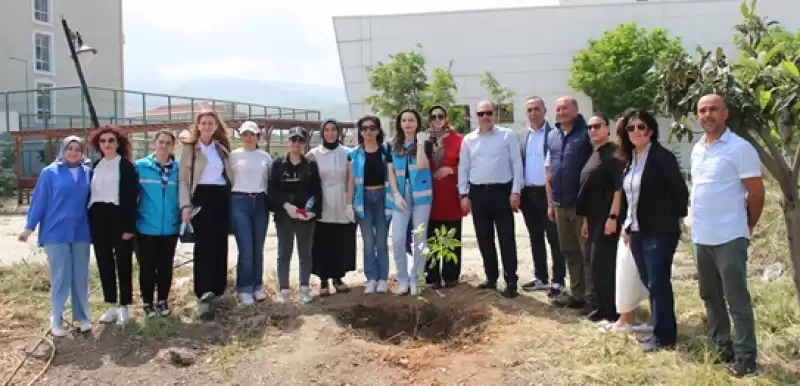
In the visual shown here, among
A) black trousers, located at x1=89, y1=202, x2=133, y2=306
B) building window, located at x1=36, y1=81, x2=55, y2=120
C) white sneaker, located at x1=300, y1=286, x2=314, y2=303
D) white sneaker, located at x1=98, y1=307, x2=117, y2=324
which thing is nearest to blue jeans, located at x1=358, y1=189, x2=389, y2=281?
white sneaker, located at x1=300, y1=286, x2=314, y2=303

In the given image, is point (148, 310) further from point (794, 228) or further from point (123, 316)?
point (794, 228)

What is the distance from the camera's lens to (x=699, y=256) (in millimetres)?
4621

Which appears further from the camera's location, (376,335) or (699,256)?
(376,335)

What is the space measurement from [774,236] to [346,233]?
5480 millimetres

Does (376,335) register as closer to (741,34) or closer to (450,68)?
(741,34)

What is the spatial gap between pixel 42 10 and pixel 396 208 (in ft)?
135

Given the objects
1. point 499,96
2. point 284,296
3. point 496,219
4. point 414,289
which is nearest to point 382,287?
point 414,289

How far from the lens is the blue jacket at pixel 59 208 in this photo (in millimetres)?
5602

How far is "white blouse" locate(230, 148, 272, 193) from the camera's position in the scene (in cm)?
627

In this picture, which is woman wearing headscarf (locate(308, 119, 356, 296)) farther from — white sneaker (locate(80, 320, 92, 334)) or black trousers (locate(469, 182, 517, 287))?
→ white sneaker (locate(80, 320, 92, 334))

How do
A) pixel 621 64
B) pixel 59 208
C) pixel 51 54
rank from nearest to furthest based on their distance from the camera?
pixel 59 208 → pixel 621 64 → pixel 51 54

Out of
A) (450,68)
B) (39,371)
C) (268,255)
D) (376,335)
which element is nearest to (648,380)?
(376,335)

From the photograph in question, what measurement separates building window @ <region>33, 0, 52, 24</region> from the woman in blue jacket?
3945 centimetres

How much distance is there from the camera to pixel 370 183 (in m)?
6.54
